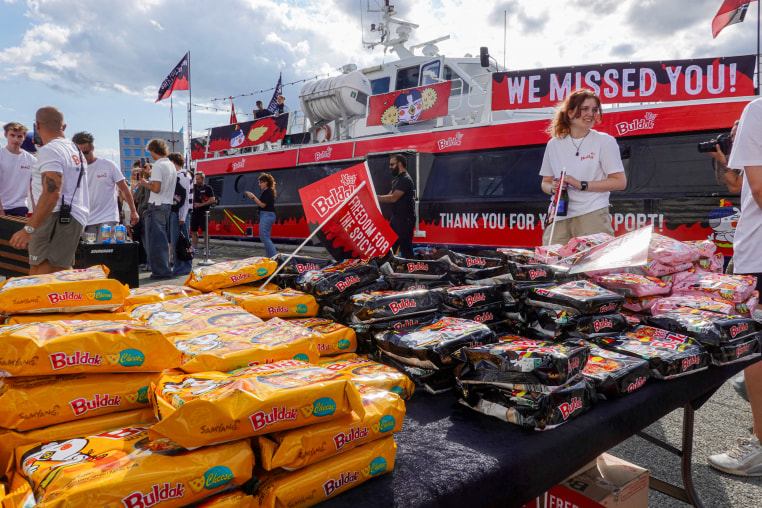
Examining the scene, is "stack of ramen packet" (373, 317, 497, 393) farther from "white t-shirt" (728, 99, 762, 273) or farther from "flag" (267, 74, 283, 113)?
"flag" (267, 74, 283, 113)

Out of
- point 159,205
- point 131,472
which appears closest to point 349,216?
point 131,472

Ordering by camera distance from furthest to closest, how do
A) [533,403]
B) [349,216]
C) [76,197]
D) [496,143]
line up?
1. [496,143]
2. [76,197]
3. [349,216]
4. [533,403]

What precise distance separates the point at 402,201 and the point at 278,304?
18.2ft

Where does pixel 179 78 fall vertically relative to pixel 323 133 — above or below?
above

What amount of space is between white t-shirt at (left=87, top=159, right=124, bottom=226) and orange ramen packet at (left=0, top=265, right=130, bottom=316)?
4124 mm

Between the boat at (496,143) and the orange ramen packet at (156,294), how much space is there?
14.0 ft

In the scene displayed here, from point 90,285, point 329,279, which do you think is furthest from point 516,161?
point 90,285

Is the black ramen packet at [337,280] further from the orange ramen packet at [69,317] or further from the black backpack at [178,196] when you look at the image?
the black backpack at [178,196]

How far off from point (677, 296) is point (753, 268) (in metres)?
0.54

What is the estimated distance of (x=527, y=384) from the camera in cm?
126

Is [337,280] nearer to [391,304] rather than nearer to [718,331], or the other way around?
[391,304]

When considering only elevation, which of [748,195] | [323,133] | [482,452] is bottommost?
[482,452]

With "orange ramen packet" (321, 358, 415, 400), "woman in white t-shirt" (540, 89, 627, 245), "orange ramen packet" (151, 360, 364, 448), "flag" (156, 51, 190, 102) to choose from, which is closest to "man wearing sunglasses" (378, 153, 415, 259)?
"woman in white t-shirt" (540, 89, 627, 245)

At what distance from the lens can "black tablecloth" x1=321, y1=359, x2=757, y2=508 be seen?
100 cm
